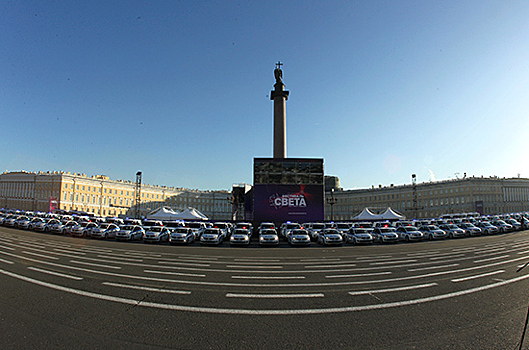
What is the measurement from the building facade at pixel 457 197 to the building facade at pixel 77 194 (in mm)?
58538

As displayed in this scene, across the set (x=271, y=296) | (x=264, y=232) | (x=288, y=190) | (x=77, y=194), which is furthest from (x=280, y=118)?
(x=77, y=194)

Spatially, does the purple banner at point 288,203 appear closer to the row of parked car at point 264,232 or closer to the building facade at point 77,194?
the row of parked car at point 264,232

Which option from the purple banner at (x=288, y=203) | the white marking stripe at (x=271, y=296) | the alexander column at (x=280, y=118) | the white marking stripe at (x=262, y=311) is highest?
the alexander column at (x=280, y=118)

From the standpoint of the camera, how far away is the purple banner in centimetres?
4078

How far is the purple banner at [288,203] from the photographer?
4078 cm

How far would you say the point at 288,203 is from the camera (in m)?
41.1

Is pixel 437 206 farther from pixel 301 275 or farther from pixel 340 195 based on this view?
pixel 301 275

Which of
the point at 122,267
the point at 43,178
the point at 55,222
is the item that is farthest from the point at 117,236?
the point at 43,178

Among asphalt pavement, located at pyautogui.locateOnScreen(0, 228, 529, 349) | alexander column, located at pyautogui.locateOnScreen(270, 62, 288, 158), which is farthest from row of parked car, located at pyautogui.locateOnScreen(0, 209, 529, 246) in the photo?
alexander column, located at pyautogui.locateOnScreen(270, 62, 288, 158)

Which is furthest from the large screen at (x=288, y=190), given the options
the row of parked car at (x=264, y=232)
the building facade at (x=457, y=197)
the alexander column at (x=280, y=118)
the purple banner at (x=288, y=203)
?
the building facade at (x=457, y=197)

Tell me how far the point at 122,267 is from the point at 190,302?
5659 millimetres

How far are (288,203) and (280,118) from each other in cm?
2105

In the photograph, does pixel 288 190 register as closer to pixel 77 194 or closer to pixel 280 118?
pixel 280 118

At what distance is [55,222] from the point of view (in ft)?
107
